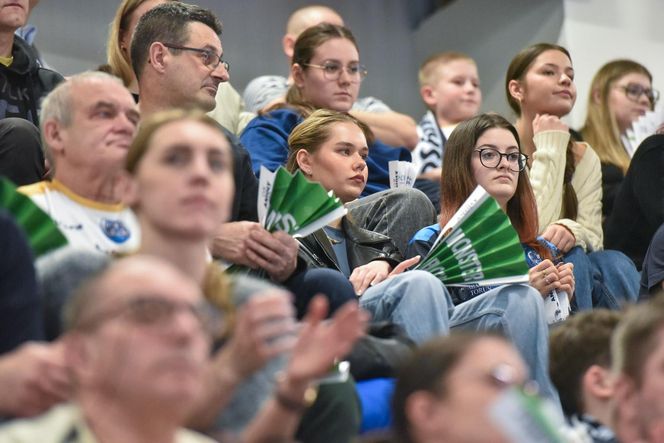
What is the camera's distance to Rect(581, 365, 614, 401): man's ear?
242 centimetres

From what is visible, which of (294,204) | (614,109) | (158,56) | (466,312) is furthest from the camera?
(614,109)

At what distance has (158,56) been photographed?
3508 millimetres

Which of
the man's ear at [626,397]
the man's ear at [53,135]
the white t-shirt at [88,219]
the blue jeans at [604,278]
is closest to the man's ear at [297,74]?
the blue jeans at [604,278]

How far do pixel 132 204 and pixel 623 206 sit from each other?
2644 millimetres

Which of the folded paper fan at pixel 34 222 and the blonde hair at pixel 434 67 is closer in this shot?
the folded paper fan at pixel 34 222

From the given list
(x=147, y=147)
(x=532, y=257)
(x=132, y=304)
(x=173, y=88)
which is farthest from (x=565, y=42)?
(x=132, y=304)

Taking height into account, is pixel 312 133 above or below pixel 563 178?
above

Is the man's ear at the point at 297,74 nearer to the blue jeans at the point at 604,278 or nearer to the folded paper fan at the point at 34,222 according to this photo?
the blue jeans at the point at 604,278

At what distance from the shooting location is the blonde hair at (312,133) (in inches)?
147

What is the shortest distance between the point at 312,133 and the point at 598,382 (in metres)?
1.54

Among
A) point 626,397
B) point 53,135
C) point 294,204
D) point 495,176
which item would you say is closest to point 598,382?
point 626,397

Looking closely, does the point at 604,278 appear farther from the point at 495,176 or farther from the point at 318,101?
the point at 318,101

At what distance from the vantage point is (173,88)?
3.47m

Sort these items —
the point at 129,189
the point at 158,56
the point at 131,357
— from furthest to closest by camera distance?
the point at 158,56, the point at 129,189, the point at 131,357
